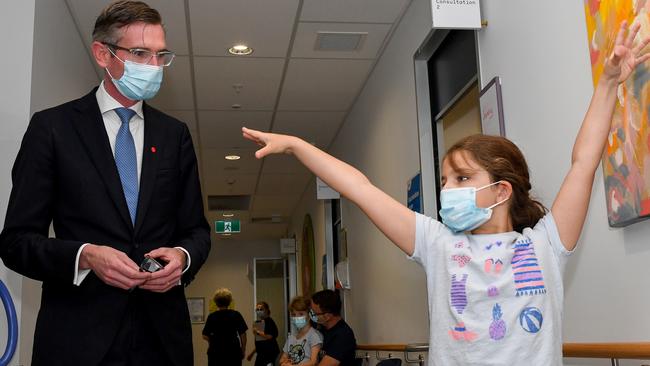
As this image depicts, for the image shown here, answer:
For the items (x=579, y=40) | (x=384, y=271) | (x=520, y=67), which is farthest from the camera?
(x=384, y=271)

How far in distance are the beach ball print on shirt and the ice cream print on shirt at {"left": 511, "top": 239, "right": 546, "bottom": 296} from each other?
4 cm

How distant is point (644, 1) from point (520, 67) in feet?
3.36

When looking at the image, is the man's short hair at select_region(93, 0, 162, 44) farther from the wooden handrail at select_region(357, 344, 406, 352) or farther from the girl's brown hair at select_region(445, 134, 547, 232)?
the wooden handrail at select_region(357, 344, 406, 352)

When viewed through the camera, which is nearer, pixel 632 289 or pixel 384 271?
pixel 632 289

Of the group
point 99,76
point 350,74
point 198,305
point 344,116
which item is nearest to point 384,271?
point 350,74

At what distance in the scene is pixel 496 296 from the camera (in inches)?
67.7

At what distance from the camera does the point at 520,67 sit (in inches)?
121

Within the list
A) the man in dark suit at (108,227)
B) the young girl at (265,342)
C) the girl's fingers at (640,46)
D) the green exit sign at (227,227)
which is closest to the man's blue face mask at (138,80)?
A: the man in dark suit at (108,227)

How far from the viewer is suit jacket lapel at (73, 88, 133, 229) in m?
1.78

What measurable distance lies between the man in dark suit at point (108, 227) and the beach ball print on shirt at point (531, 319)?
838 mm

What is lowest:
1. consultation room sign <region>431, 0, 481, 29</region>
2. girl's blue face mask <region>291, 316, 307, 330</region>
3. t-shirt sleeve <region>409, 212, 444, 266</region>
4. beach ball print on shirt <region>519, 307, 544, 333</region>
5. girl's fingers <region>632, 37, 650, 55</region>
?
girl's blue face mask <region>291, 316, 307, 330</region>

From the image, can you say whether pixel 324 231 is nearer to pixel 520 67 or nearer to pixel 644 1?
pixel 520 67

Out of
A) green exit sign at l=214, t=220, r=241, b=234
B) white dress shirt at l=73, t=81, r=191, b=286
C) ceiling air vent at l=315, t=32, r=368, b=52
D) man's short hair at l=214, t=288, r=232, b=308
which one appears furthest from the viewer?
green exit sign at l=214, t=220, r=241, b=234

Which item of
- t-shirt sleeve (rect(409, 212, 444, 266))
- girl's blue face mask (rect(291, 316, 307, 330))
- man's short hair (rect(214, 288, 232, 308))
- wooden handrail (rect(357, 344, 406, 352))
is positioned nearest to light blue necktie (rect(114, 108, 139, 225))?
t-shirt sleeve (rect(409, 212, 444, 266))
